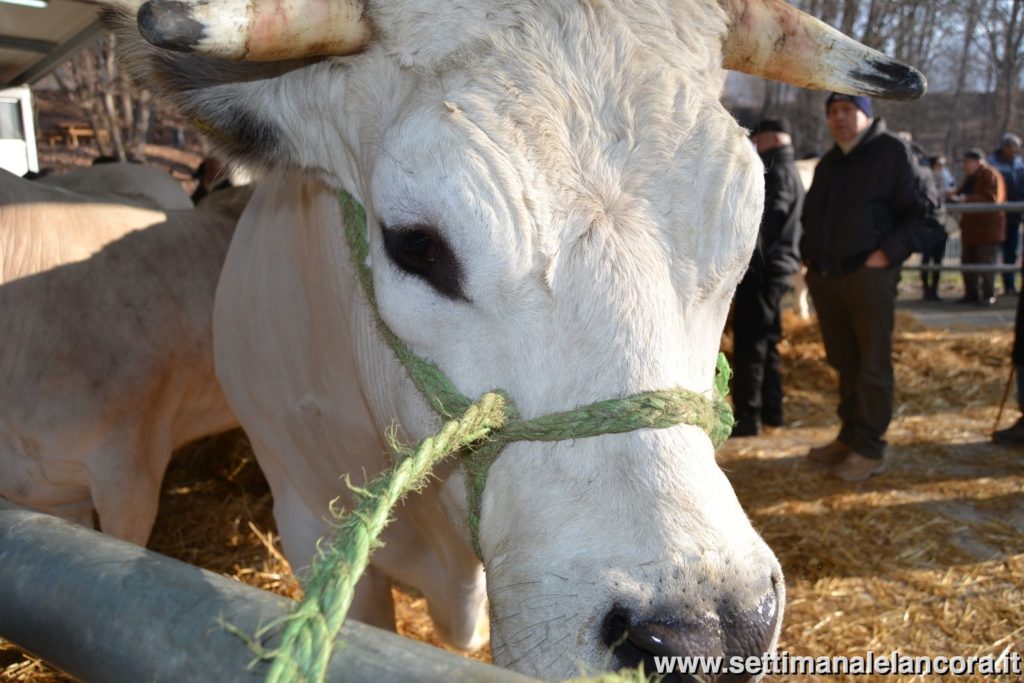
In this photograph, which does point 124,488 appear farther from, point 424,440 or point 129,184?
point 424,440

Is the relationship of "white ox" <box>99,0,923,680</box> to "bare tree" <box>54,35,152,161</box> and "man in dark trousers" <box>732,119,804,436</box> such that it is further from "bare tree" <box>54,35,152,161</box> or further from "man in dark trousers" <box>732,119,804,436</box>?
"bare tree" <box>54,35,152,161</box>

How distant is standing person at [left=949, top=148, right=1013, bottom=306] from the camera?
11180 millimetres

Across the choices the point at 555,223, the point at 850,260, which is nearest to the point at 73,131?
the point at 850,260

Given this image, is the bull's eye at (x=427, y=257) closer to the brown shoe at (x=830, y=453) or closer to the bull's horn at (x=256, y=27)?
the bull's horn at (x=256, y=27)

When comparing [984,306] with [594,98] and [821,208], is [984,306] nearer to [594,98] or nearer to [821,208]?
[821,208]

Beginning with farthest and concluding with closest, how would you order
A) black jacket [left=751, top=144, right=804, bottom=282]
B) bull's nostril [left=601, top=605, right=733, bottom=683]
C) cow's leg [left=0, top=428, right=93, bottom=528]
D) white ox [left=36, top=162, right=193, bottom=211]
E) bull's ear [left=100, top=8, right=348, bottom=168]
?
1. black jacket [left=751, top=144, right=804, bottom=282]
2. white ox [left=36, top=162, right=193, bottom=211]
3. cow's leg [left=0, top=428, right=93, bottom=528]
4. bull's ear [left=100, top=8, right=348, bottom=168]
5. bull's nostril [left=601, top=605, right=733, bottom=683]

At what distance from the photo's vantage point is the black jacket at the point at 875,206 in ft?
16.1

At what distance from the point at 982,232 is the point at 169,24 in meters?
12.1

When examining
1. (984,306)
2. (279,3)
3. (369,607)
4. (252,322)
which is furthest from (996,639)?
(984,306)

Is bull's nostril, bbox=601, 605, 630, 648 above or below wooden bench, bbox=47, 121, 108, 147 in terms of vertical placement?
above

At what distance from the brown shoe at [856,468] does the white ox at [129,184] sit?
4387 millimetres

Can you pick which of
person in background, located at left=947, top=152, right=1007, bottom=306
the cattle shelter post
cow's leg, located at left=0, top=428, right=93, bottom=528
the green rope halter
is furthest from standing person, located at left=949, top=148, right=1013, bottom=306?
the cattle shelter post

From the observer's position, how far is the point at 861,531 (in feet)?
14.5

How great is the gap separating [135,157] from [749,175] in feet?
45.5
